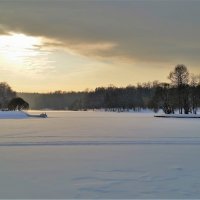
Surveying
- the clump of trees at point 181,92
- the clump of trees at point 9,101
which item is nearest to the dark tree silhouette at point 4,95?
the clump of trees at point 9,101

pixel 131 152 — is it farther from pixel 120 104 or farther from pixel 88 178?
pixel 120 104

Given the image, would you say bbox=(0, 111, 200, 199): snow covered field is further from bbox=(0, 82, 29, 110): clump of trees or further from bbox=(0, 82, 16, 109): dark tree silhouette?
bbox=(0, 82, 16, 109): dark tree silhouette

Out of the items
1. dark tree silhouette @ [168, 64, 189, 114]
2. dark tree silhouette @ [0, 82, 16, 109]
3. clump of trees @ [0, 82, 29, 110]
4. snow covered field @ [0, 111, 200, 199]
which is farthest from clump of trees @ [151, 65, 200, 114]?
snow covered field @ [0, 111, 200, 199]

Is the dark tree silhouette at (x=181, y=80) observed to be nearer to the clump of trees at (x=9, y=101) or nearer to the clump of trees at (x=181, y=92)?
the clump of trees at (x=181, y=92)

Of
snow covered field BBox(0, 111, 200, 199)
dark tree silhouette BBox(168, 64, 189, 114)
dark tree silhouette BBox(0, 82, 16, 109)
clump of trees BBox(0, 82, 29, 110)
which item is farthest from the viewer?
dark tree silhouette BBox(0, 82, 16, 109)

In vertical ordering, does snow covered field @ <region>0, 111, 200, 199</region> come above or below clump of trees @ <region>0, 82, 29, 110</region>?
below

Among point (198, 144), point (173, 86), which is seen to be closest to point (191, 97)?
point (173, 86)

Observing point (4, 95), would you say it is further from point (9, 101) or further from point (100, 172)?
point (100, 172)

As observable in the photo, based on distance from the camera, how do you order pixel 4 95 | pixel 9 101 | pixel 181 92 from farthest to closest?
pixel 4 95 < pixel 9 101 < pixel 181 92

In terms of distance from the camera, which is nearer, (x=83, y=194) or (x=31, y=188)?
(x=83, y=194)

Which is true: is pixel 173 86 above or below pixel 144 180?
above

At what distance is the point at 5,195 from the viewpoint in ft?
28.9

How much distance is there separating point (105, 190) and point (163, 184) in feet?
5.50

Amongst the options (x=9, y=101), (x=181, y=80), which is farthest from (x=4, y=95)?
(x=181, y=80)
